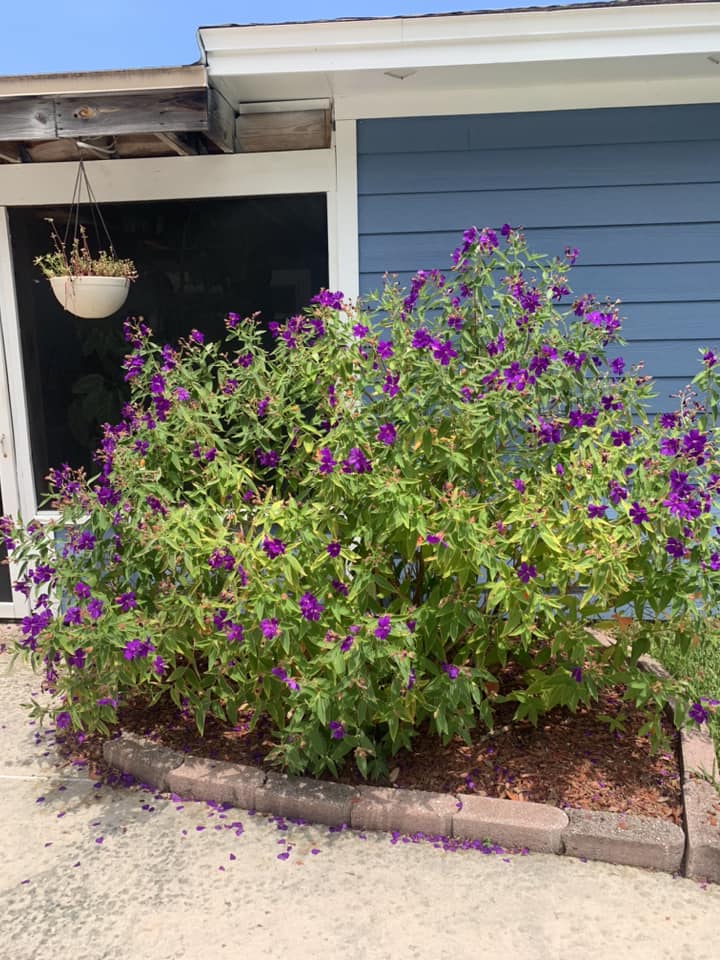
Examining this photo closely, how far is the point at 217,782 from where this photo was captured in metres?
2.84

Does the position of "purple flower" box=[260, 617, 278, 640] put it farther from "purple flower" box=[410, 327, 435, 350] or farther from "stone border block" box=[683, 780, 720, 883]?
"stone border block" box=[683, 780, 720, 883]

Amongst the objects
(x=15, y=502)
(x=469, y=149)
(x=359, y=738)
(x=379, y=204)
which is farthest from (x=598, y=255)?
(x=15, y=502)

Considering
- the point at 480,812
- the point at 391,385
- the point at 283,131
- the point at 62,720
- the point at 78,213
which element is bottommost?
the point at 480,812

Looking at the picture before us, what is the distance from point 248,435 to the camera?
10.2 feet

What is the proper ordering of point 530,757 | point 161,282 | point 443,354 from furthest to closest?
point 161,282
point 530,757
point 443,354

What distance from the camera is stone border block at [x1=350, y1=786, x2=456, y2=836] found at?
2652mm

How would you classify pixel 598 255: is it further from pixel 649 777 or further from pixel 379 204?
pixel 649 777

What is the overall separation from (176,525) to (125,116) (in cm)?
185

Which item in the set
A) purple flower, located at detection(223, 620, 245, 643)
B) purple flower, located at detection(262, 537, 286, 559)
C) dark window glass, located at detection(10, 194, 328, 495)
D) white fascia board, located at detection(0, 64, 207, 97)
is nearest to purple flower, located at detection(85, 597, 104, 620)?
purple flower, located at detection(223, 620, 245, 643)

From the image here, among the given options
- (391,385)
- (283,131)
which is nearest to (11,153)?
(283,131)

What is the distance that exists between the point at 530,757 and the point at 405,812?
1.86ft

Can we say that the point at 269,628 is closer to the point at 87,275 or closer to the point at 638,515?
the point at 638,515

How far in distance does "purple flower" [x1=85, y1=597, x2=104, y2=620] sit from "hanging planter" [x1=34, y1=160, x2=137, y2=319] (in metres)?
1.62

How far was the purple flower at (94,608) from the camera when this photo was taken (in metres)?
2.81
